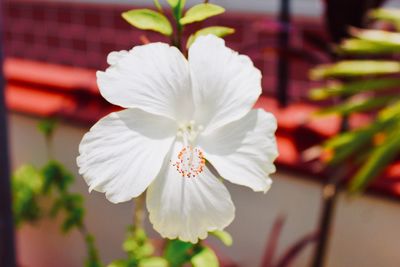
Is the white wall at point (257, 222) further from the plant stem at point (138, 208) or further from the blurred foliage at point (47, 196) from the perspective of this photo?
the plant stem at point (138, 208)

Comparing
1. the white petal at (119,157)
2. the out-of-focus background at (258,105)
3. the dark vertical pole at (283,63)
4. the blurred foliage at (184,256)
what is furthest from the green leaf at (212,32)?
the dark vertical pole at (283,63)

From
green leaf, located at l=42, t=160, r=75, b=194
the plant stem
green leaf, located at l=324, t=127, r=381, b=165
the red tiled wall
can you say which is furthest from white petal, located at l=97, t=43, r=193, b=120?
the red tiled wall

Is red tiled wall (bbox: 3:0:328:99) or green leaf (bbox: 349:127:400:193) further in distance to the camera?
red tiled wall (bbox: 3:0:328:99)

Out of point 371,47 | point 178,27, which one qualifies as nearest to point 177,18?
point 178,27

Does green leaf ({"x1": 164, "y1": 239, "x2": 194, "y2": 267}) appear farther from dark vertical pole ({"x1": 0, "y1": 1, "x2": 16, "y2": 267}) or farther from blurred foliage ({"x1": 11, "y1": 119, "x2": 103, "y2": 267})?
blurred foliage ({"x1": 11, "y1": 119, "x2": 103, "y2": 267})

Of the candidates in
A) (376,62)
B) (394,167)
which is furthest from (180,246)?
(394,167)

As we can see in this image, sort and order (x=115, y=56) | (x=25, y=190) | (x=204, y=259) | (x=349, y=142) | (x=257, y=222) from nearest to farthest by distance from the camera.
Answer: (x=115, y=56) → (x=204, y=259) → (x=349, y=142) → (x=257, y=222) → (x=25, y=190)

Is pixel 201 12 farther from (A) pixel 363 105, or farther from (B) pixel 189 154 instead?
(A) pixel 363 105
